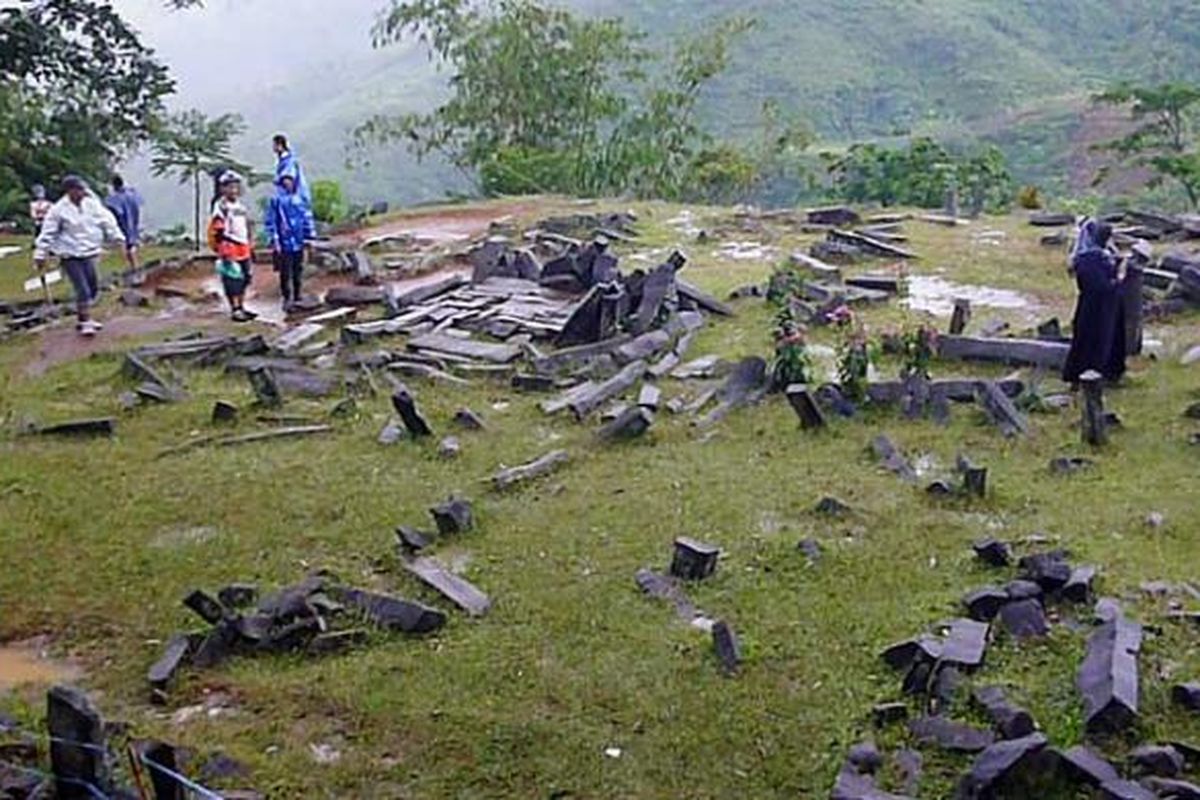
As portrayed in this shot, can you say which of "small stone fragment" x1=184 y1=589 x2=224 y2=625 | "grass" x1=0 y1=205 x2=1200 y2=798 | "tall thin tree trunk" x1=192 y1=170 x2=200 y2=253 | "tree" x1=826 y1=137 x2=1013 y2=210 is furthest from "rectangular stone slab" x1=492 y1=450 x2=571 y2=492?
"tree" x1=826 y1=137 x2=1013 y2=210

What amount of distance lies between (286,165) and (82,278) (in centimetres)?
251

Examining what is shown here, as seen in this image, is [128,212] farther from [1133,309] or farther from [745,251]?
[1133,309]

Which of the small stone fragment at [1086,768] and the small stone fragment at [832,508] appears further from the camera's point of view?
the small stone fragment at [832,508]

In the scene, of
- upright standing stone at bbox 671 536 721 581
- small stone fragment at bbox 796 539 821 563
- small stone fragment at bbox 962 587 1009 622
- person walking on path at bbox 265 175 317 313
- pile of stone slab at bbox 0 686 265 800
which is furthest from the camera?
person walking on path at bbox 265 175 317 313

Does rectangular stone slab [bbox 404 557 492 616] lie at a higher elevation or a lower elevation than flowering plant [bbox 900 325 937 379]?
lower

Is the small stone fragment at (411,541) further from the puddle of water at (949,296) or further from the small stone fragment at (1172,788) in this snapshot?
the puddle of water at (949,296)

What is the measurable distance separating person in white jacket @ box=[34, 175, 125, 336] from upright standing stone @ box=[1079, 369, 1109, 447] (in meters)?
9.81

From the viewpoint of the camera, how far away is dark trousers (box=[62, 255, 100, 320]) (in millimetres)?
14508

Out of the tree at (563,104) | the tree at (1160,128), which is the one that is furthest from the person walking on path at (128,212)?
the tree at (1160,128)

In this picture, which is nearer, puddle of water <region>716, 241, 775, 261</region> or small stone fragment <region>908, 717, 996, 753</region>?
small stone fragment <region>908, 717, 996, 753</region>

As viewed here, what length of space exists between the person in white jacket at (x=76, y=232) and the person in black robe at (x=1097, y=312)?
963 centimetres

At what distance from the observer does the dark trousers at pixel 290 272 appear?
15.9m

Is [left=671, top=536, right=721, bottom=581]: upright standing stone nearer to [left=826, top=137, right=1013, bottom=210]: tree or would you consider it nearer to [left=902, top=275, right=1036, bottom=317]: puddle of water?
[left=902, top=275, right=1036, bottom=317]: puddle of water

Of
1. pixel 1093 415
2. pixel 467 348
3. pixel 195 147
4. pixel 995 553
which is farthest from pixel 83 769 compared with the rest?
pixel 195 147
